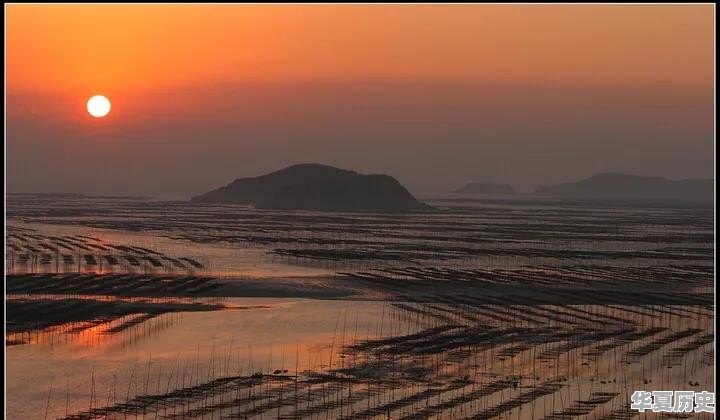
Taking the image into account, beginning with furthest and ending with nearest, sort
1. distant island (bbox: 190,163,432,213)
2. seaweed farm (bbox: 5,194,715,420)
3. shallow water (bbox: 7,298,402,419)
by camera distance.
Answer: distant island (bbox: 190,163,432,213) < shallow water (bbox: 7,298,402,419) < seaweed farm (bbox: 5,194,715,420)

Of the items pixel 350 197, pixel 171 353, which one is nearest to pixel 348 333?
pixel 171 353

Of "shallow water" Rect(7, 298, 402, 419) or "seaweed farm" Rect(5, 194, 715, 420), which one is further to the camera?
"shallow water" Rect(7, 298, 402, 419)

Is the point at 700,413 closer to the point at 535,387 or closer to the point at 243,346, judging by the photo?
the point at 535,387

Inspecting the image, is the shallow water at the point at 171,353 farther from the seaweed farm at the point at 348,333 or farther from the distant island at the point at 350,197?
the distant island at the point at 350,197

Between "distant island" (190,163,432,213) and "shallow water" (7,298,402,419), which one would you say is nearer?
"shallow water" (7,298,402,419)

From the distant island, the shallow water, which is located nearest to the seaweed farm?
the shallow water

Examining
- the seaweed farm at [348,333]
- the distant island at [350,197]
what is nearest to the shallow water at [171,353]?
the seaweed farm at [348,333]

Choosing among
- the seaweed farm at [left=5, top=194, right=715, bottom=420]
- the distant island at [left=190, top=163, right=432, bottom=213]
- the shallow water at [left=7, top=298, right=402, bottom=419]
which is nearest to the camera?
the seaweed farm at [left=5, top=194, right=715, bottom=420]

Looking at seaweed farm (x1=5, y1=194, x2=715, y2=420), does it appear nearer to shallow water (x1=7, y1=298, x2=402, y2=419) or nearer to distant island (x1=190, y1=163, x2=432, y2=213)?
shallow water (x1=7, y1=298, x2=402, y2=419)

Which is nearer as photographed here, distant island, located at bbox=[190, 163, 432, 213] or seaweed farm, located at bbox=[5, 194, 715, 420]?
seaweed farm, located at bbox=[5, 194, 715, 420]
